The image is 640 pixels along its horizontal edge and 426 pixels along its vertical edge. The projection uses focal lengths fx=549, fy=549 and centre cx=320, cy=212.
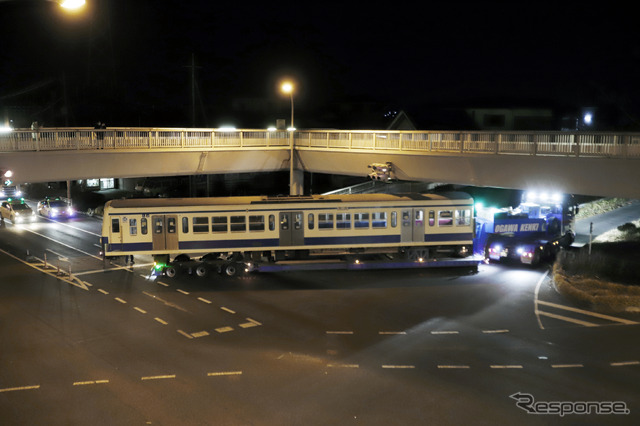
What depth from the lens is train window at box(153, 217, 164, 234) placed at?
23.1 meters

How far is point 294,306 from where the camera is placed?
1927 centimetres

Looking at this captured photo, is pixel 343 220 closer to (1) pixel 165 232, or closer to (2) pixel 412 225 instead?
(2) pixel 412 225

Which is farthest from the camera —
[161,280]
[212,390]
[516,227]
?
[516,227]

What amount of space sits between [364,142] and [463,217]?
28.2 ft

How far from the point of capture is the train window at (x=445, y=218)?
2491 cm

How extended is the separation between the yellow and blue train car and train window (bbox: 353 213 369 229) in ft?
0.15

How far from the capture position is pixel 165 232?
23125 millimetres

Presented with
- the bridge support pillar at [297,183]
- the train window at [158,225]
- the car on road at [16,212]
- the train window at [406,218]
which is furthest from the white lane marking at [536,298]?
the car on road at [16,212]

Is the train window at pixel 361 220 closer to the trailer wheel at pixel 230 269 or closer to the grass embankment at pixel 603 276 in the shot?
the trailer wheel at pixel 230 269

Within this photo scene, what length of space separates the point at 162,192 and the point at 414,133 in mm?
29386

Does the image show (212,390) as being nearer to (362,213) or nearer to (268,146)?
(362,213)

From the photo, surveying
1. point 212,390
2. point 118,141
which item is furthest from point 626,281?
point 118,141

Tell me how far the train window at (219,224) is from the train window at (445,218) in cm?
960

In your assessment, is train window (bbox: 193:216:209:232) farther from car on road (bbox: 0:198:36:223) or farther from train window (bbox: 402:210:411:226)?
car on road (bbox: 0:198:36:223)
